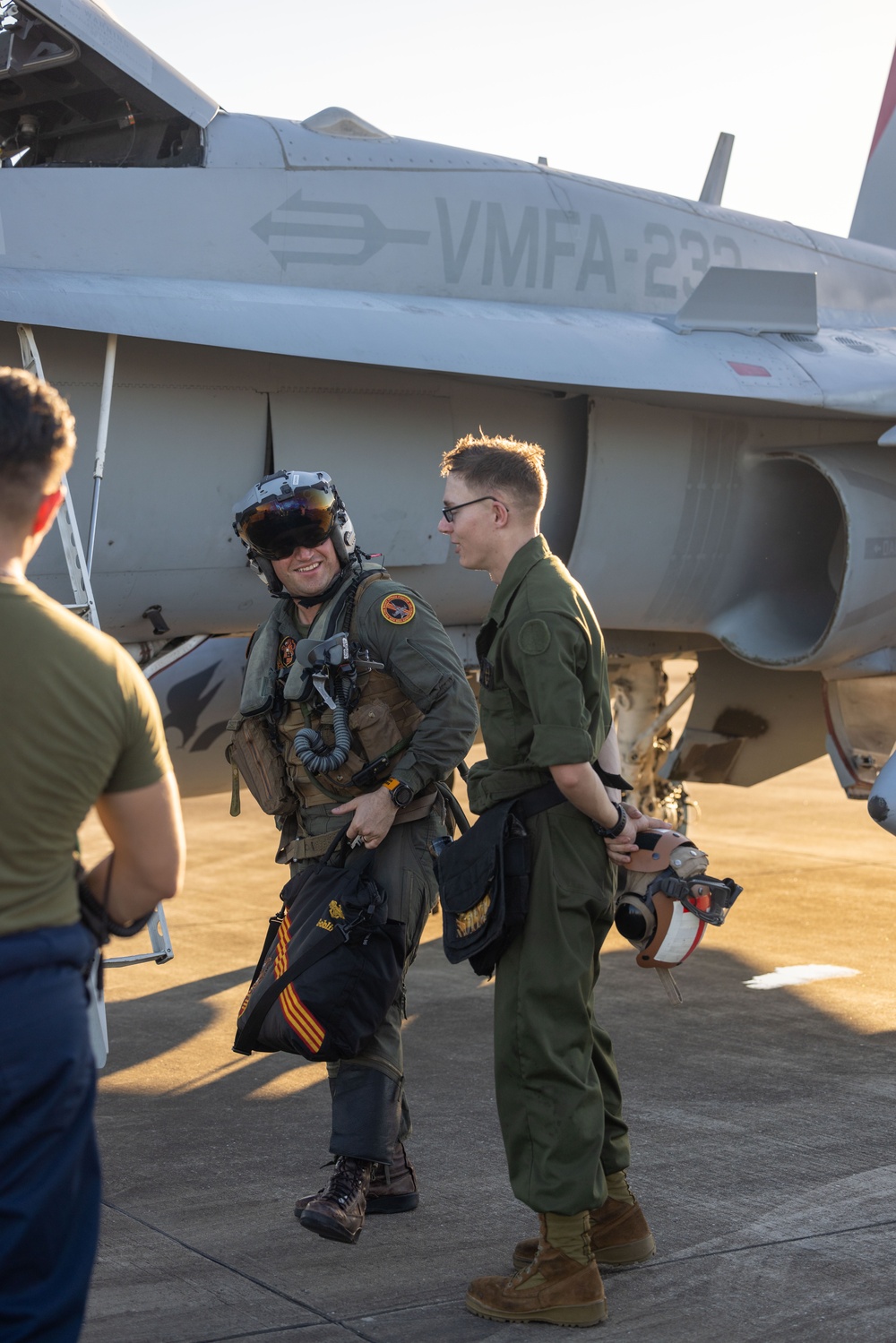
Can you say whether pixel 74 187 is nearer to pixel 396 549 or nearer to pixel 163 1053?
pixel 396 549

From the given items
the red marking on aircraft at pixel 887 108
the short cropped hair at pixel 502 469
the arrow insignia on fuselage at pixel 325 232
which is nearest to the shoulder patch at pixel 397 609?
the short cropped hair at pixel 502 469

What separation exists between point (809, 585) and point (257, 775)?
3.79m

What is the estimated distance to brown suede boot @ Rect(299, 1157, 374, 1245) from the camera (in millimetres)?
3332

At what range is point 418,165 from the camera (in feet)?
18.4

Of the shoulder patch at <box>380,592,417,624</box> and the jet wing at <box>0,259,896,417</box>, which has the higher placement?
the jet wing at <box>0,259,896,417</box>

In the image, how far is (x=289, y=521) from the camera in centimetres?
362

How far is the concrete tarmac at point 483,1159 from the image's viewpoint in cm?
301

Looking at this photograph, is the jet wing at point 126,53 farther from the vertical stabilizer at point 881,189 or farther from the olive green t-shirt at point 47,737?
the vertical stabilizer at point 881,189

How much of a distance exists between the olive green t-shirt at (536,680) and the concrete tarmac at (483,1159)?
1.09m

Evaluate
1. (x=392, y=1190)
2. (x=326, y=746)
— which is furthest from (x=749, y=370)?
(x=392, y=1190)

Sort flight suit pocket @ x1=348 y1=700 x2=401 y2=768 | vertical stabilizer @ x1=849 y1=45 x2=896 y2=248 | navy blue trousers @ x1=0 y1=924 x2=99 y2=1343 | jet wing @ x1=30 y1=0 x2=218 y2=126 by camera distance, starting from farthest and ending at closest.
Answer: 1. vertical stabilizer @ x1=849 y1=45 x2=896 y2=248
2. jet wing @ x1=30 y1=0 x2=218 y2=126
3. flight suit pocket @ x1=348 y1=700 x2=401 y2=768
4. navy blue trousers @ x1=0 y1=924 x2=99 y2=1343

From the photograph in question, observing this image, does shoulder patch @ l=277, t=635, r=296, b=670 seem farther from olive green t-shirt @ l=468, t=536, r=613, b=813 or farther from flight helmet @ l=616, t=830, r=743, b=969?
flight helmet @ l=616, t=830, r=743, b=969

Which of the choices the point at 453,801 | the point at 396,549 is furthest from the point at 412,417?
the point at 453,801

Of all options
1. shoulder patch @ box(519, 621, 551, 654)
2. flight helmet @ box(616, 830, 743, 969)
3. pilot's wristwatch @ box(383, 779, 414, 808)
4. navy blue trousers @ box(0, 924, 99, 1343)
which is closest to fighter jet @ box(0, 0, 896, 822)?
pilot's wristwatch @ box(383, 779, 414, 808)
